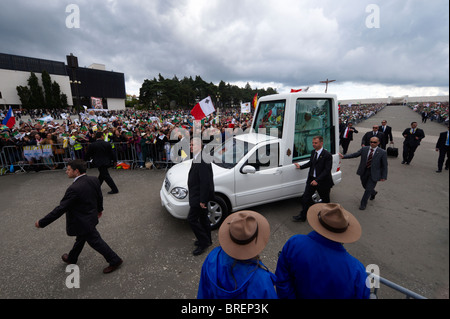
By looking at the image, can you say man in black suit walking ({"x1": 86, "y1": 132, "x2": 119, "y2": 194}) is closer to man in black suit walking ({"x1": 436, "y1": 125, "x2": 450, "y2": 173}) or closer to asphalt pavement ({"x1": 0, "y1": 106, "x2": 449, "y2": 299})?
asphalt pavement ({"x1": 0, "y1": 106, "x2": 449, "y2": 299})

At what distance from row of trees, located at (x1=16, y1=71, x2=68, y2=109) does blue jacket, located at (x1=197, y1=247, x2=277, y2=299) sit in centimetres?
6759

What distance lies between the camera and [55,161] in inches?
339

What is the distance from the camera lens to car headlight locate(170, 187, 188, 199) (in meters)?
3.96

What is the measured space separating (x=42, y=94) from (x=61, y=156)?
59586 millimetres

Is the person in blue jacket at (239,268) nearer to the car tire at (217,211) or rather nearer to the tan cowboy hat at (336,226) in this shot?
the tan cowboy hat at (336,226)

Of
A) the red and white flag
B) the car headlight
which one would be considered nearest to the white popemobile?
the car headlight

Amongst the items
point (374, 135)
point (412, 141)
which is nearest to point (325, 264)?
point (374, 135)

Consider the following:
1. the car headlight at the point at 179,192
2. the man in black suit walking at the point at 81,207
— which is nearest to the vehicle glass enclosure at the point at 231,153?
the car headlight at the point at 179,192

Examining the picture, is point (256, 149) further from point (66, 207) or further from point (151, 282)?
point (66, 207)

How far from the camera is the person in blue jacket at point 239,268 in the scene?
4.47 feet

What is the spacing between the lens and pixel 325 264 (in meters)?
1.55

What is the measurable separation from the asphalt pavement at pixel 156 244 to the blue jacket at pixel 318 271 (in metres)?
0.44

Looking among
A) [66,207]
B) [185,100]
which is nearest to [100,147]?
[66,207]
